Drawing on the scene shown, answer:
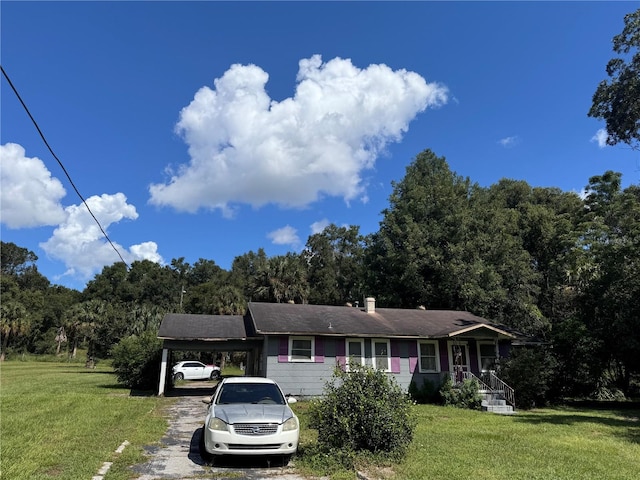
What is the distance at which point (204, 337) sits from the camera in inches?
752

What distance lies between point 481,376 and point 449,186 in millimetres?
19994

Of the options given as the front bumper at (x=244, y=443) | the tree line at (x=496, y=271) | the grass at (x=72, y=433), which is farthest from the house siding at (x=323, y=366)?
the front bumper at (x=244, y=443)

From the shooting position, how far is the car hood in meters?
7.45

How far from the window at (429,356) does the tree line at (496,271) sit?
15.0 ft

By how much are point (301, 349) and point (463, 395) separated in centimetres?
686

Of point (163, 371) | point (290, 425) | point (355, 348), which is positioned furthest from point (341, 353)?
point (290, 425)

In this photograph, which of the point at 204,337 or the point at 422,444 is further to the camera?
the point at 204,337

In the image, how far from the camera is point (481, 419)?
13867 millimetres

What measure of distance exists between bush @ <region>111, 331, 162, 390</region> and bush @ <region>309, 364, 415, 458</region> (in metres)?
15.1

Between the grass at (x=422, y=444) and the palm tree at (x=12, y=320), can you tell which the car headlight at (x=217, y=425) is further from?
the palm tree at (x=12, y=320)

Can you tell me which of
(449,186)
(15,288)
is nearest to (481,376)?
(449,186)

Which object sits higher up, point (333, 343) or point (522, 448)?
point (333, 343)

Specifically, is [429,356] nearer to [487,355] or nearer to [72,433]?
[487,355]

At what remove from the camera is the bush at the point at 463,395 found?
17.4 meters
